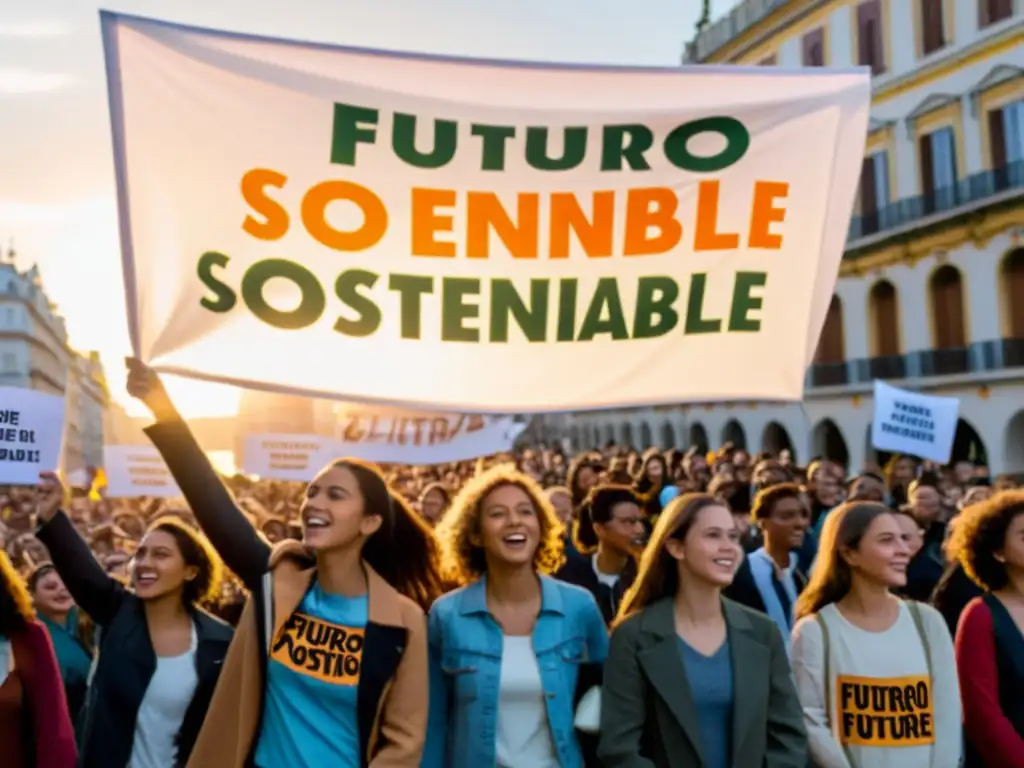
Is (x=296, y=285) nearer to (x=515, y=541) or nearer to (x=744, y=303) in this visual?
(x=515, y=541)

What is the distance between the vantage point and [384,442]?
48.4 feet

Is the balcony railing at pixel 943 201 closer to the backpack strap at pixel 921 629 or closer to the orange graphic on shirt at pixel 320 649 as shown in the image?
the backpack strap at pixel 921 629

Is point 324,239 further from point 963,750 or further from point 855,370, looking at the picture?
point 855,370

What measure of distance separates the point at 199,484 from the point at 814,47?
29.5 meters

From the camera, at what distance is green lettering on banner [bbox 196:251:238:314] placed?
378 centimetres

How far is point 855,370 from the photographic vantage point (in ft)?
95.9

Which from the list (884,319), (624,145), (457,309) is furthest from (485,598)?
(884,319)

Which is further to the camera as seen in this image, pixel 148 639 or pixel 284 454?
pixel 284 454

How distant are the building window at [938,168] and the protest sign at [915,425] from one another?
51.1 feet

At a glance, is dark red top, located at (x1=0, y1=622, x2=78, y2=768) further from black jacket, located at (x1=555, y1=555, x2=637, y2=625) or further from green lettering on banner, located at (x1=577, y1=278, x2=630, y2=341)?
black jacket, located at (x1=555, y1=555, x2=637, y2=625)

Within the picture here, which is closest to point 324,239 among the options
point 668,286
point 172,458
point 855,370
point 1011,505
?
point 172,458

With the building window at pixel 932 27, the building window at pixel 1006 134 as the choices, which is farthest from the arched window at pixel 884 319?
the building window at pixel 932 27

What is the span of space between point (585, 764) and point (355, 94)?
2.35 m

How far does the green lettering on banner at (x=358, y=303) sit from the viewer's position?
393 centimetres
